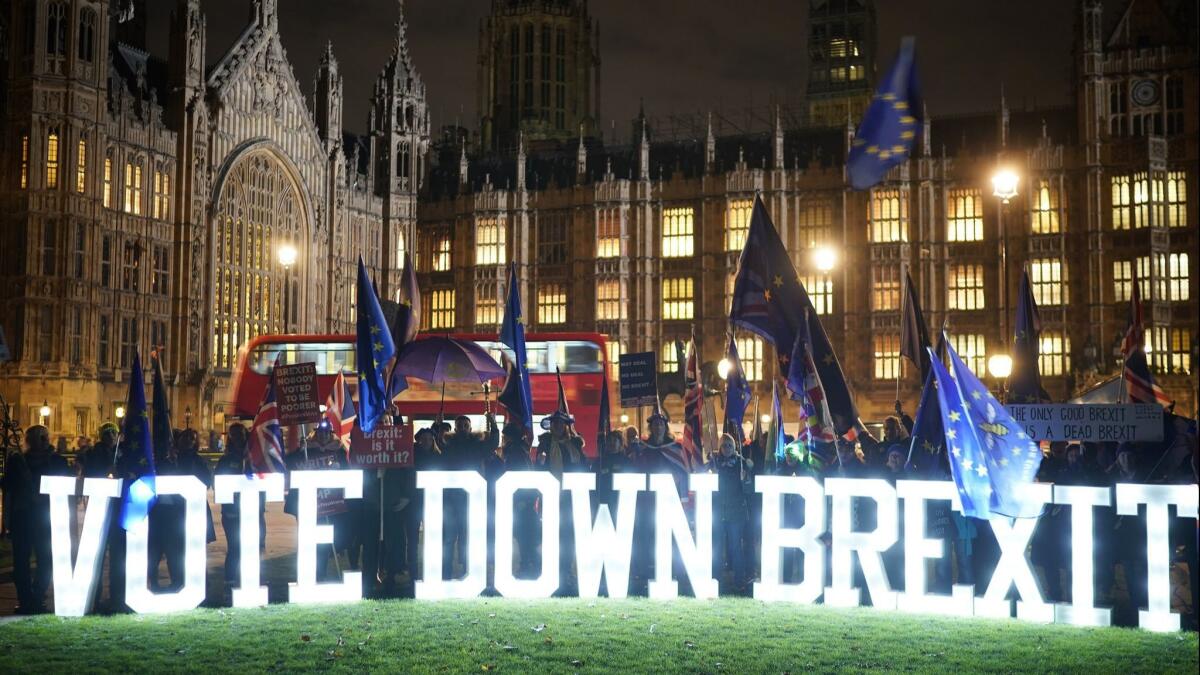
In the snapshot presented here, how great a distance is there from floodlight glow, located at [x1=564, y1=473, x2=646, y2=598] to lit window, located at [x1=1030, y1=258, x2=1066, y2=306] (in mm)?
40896

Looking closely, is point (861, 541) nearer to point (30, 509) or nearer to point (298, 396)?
point (298, 396)

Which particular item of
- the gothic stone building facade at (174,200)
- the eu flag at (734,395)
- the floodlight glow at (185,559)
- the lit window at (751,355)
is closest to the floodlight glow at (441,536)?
the floodlight glow at (185,559)

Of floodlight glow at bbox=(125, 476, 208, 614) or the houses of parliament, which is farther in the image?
the houses of parliament

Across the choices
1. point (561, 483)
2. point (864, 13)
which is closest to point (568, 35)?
point (864, 13)

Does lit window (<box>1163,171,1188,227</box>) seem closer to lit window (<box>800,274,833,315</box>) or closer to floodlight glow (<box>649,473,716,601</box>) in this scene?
lit window (<box>800,274,833,315</box>)

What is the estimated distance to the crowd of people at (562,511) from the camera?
13.0 m

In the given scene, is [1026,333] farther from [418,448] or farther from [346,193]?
[346,193]

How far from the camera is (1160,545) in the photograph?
1141 centimetres

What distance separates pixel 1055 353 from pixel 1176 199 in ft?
24.8

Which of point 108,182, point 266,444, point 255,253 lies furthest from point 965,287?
point 266,444

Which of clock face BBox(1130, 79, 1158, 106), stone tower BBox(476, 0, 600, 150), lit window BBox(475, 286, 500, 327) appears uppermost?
stone tower BBox(476, 0, 600, 150)

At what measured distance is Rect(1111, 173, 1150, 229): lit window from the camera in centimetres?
4881

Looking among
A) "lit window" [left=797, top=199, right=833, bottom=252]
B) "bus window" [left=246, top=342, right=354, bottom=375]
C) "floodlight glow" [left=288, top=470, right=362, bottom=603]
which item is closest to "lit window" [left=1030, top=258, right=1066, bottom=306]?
"lit window" [left=797, top=199, right=833, bottom=252]

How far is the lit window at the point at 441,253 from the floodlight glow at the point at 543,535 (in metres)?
47.6
